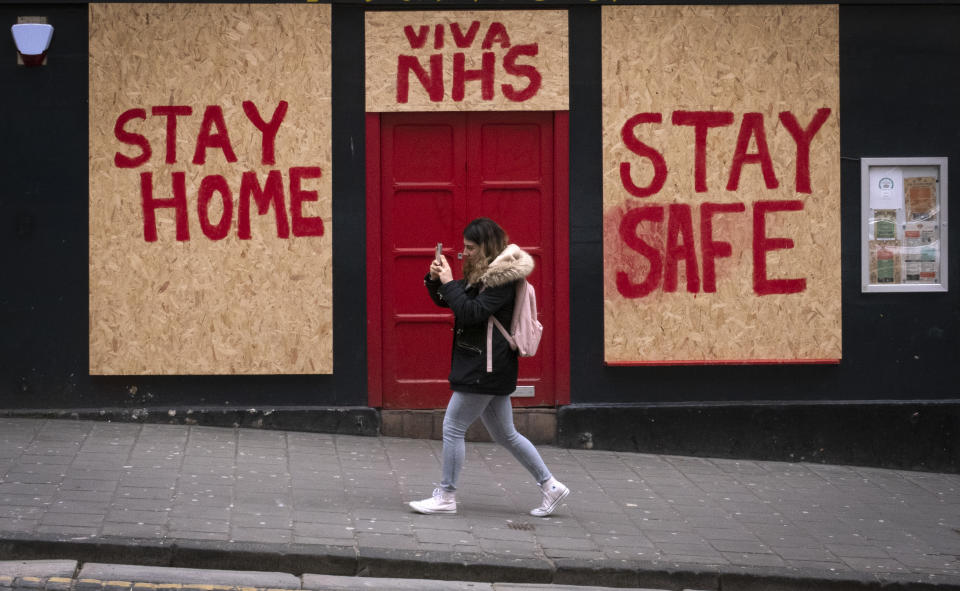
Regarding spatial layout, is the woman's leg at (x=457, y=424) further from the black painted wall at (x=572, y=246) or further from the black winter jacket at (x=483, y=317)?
the black painted wall at (x=572, y=246)

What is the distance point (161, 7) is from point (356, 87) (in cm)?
164

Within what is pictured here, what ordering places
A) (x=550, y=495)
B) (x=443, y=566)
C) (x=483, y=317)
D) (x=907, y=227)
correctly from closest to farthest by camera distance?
(x=443, y=566) → (x=483, y=317) → (x=550, y=495) → (x=907, y=227)

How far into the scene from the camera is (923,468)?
1038 cm

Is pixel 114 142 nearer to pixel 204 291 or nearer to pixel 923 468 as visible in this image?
pixel 204 291

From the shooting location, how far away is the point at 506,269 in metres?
7.53

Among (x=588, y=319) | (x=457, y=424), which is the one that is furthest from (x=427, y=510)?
(x=588, y=319)

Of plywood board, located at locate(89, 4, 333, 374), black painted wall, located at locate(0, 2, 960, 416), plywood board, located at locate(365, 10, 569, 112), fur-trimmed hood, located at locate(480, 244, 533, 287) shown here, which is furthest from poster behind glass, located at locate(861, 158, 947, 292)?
plywood board, located at locate(89, 4, 333, 374)

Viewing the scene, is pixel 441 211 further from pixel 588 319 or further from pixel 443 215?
pixel 588 319

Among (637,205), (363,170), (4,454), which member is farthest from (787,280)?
(4,454)

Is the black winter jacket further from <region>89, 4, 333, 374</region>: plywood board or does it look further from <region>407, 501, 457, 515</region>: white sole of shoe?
<region>89, 4, 333, 374</region>: plywood board

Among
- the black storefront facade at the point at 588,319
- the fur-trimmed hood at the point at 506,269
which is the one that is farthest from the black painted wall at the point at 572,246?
the fur-trimmed hood at the point at 506,269

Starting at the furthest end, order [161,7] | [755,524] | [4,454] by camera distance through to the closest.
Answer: [161,7]
[4,454]
[755,524]

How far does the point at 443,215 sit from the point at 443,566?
4.05 metres

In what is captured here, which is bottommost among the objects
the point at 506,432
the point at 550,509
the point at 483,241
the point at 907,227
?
the point at 550,509
